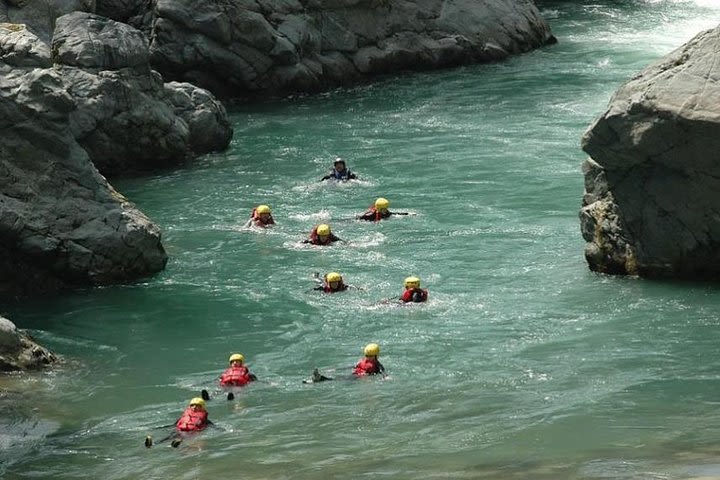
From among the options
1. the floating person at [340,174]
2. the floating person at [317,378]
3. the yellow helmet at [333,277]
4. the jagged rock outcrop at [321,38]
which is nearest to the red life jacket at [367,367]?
the floating person at [317,378]

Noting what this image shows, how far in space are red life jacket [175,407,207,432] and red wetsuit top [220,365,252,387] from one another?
1776 mm

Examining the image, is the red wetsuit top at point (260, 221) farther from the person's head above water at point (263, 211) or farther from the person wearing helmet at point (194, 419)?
the person wearing helmet at point (194, 419)

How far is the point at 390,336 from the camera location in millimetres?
24000

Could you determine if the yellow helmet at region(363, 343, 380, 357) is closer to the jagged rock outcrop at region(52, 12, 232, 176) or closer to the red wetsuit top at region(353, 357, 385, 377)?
the red wetsuit top at region(353, 357, 385, 377)

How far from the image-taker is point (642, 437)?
17859mm

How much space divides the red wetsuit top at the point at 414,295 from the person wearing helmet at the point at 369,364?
3336 millimetres

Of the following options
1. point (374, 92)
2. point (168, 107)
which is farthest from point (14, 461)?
point (374, 92)

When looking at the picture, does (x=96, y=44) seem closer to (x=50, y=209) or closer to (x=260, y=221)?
(x=260, y=221)

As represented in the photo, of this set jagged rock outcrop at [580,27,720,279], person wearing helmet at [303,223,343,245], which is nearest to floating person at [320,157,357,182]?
person wearing helmet at [303,223,343,245]

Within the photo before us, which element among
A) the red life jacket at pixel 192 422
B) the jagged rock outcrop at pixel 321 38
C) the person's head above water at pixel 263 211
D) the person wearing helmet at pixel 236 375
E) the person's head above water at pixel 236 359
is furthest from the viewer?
the jagged rock outcrop at pixel 321 38

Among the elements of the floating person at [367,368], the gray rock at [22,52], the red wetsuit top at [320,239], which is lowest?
the floating person at [367,368]

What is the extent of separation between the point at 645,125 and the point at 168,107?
16.4m

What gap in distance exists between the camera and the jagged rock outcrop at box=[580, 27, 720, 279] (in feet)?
76.9

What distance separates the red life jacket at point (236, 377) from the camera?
21.7m
